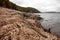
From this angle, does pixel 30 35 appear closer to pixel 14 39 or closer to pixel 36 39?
pixel 36 39

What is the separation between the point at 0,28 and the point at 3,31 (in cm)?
55

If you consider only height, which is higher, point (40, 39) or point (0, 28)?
point (0, 28)

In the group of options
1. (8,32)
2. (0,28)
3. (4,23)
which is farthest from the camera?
(4,23)

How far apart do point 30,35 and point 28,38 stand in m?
0.50

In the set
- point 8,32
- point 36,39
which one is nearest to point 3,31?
point 8,32

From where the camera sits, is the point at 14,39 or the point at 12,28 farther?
the point at 12,28

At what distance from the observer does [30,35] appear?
9.11 metres

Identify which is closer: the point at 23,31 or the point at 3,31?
the point at 3,31

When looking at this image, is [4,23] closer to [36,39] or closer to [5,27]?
[5,27]

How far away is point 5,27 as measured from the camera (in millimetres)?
9109

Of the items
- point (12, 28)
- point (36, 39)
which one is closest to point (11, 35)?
point (12, 28)

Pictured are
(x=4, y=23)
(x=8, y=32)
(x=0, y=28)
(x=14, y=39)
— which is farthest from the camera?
(x=4, y=23)

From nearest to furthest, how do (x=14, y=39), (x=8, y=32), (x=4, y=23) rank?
(x=14, y=39) → (x=8, y=32) → (x=4, y=23)

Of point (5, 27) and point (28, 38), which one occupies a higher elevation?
point (5, 27)
